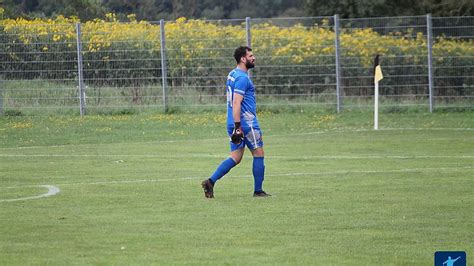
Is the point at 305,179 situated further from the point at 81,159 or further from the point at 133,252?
the point at 133,252

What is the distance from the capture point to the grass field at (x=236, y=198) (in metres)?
10.7

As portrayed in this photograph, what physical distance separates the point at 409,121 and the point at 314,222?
688 inches

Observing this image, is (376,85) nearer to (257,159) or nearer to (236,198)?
(257,159)

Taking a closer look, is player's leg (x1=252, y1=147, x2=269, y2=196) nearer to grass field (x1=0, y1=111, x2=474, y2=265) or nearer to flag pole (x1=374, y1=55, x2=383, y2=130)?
grass field (x1=0, y1=111, x2=474, y2=265)

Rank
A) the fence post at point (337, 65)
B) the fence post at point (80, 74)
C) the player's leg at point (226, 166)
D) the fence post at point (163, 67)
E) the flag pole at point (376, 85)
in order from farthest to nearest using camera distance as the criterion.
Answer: the fence post at point (80, 74) → the fence post at point (163, 67) → the fence post at point (337, 65) → the flag pole at point (376, 85) → the player's leg at point (226, 166)

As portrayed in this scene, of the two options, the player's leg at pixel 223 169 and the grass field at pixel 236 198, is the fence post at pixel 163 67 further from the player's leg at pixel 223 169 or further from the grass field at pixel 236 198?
the player's leg at pixel 223 169

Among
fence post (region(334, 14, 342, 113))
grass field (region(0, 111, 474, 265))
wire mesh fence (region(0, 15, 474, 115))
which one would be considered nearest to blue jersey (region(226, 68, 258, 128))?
grass field (region(0, 111, 474, 265))

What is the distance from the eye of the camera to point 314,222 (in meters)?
12.5

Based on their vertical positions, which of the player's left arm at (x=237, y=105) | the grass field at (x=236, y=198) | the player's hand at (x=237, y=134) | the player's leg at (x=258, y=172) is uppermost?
the player's left arm at (x=237, y=105)

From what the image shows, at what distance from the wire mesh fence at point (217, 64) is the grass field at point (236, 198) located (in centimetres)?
527

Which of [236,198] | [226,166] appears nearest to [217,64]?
[226,166]

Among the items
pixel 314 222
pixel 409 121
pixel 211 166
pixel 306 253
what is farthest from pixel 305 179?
pixel 409 121

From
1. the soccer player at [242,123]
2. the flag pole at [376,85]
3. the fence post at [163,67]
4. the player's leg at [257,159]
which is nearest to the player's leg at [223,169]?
the soccer player at [242,123]

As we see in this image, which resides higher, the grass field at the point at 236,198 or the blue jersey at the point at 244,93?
the blue jersey at the point at 244,93
